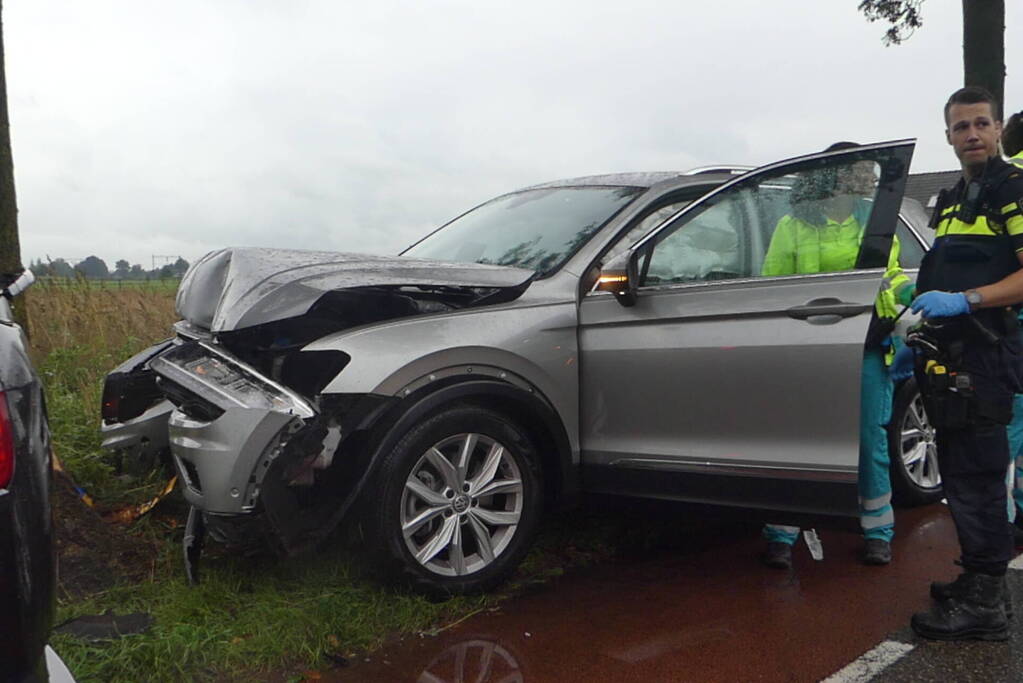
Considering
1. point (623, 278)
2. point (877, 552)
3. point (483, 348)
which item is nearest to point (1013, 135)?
point (623, 278)

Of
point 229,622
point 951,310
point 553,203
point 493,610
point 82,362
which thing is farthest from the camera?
point 82,362

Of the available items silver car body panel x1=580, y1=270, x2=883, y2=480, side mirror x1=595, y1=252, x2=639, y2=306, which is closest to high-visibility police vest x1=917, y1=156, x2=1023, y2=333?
silver car body panel x1=580, y1=270, x2=883, y2=480

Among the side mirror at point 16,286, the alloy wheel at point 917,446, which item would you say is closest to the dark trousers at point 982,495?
the alloy wheel at point 917,446

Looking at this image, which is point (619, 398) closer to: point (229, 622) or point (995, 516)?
point (995, 516)

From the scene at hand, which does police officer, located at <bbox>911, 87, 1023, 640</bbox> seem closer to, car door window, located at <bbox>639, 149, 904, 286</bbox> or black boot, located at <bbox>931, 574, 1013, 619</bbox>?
black boot, located at <bbox>931, 574, 1013, 619</bbox>

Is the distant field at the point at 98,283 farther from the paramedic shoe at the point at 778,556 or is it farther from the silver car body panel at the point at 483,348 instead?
the paramedic shoe at the point at 778,556

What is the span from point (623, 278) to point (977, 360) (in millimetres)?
1361

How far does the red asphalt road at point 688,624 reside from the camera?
9.80ft

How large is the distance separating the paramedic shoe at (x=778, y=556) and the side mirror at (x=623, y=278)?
137cm

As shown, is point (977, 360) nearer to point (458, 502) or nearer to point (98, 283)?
point (458, 502)

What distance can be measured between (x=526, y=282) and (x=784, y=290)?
1.06m

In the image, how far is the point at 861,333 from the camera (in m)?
3.41

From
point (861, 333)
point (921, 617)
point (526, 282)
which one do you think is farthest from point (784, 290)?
point (921, 617)

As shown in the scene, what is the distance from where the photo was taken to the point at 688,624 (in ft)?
11.1
